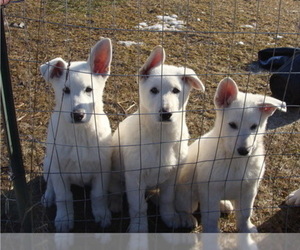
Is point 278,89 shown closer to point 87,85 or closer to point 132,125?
point 132,125

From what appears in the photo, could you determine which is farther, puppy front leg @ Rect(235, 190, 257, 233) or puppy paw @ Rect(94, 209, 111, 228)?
puppy paw @ Rect(94, 209, 111, 228)

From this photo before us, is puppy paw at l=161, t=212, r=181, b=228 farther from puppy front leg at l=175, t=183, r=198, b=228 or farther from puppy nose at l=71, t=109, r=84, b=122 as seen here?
puppy nose at l=71, t=109, r=84, b=122

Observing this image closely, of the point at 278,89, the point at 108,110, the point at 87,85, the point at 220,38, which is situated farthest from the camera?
the point at 220,38

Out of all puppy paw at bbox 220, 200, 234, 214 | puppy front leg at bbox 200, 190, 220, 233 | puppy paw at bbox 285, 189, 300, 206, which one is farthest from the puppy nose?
puppy paw at bbox 285, 189, 300, 206

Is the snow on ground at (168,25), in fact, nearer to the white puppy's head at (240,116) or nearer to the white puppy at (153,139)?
the white puppy at (153,139)

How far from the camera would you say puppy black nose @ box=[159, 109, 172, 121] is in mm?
3305

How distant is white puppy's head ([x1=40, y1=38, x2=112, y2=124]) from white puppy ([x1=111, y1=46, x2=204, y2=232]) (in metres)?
0.35

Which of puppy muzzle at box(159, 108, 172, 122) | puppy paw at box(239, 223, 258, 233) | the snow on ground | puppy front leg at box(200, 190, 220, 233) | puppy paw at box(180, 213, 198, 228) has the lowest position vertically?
puppy paw at box(180, 213, 198, 228)

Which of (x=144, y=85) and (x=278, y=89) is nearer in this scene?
(x=144, y=85)

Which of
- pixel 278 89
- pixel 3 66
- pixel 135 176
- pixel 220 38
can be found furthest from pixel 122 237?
pixel 220 38

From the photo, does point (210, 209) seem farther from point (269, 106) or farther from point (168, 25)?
point (168, 25)

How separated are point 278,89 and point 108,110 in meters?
2.37

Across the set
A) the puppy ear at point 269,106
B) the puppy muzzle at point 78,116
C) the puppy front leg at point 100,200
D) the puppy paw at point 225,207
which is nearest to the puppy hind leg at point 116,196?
the puppy front leg at point 100,200

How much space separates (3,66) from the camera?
289cm
